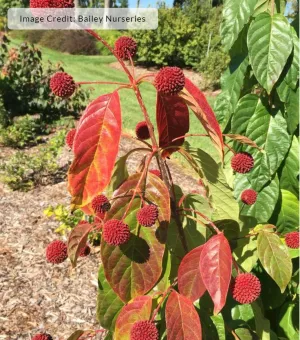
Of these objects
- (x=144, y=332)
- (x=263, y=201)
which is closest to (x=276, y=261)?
(x=144, y=332)

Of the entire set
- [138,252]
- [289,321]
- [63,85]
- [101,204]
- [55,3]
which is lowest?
[289,321]

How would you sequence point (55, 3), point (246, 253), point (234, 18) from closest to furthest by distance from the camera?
point (55, 3) → point (246, 253) → point (234, 18)

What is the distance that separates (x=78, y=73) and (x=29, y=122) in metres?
9.25

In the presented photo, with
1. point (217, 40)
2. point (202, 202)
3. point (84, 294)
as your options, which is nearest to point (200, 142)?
point (84, 294)

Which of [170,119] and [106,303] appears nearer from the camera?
[170,119]

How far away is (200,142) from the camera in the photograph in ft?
23.3

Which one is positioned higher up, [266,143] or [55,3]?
[55,3]

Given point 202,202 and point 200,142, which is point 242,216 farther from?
point 200,142

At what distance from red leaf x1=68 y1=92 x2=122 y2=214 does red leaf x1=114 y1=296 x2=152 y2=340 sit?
0.36 meters

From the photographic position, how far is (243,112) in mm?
1857

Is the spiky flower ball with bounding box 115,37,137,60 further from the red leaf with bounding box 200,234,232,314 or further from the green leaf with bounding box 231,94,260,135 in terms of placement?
the green leaf with bounding box 231,94,260,135

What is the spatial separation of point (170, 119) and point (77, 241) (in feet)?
1.34

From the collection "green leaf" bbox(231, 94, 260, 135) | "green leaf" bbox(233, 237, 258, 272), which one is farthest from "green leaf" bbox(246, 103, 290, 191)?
"green leaf" bbox(233, 237, 258, 272)

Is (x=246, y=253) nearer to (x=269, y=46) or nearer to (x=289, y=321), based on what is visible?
(x=289, y=321)
